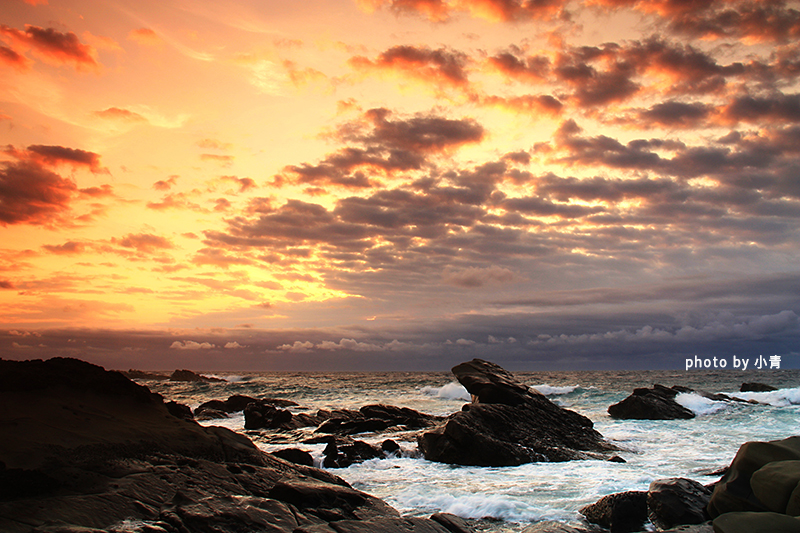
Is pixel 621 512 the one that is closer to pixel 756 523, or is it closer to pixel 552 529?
pixel 552 529

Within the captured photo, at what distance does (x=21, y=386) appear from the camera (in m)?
10.4

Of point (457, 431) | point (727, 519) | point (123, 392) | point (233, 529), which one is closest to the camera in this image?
point (233, 529)

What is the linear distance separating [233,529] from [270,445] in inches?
624

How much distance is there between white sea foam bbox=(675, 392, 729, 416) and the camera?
119ft

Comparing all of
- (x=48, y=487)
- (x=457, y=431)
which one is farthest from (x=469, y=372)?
(x=48, y=487)

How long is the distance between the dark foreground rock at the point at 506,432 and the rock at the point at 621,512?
6609mm

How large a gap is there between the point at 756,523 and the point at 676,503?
219cm

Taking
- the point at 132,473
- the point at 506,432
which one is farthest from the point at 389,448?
the point at 132,473

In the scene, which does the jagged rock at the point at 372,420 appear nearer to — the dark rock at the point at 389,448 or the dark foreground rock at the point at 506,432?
the dark foreground rock at the point at 506,432

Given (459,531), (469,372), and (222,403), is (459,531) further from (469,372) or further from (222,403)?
(222,403)

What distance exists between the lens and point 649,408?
3109 centimetres

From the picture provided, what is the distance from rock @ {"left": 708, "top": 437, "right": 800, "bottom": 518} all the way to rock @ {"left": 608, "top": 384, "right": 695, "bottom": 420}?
21.1 meters

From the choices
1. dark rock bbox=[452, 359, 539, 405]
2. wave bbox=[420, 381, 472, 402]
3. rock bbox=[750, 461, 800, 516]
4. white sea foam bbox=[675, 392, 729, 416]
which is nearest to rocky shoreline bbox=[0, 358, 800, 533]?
rock bbox=[750, 461, 800, 516]

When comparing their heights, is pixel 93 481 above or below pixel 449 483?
above
